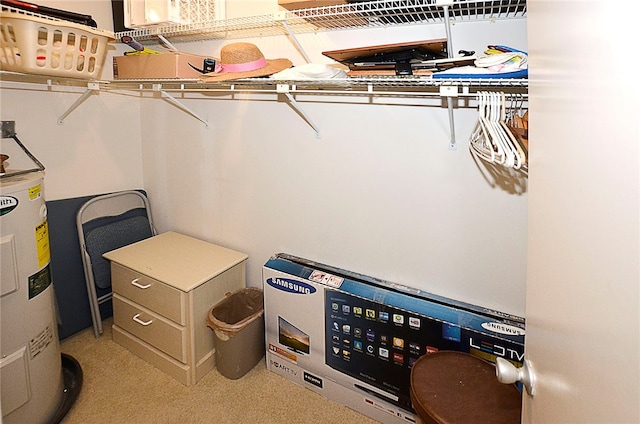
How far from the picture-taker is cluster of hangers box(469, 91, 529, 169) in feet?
3.55

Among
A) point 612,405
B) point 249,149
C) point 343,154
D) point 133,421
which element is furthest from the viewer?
point 249,149

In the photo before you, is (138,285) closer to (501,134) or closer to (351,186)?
(351,186)

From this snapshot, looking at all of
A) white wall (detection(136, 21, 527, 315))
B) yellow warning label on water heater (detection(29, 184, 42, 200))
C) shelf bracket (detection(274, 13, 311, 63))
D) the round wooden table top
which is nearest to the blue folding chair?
white wall (detection(136, 21, 527, 315))

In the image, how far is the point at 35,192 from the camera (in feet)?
5.07

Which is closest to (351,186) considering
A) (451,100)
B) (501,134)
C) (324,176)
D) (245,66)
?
(324,176)

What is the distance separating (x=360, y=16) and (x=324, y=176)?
719 millimetres

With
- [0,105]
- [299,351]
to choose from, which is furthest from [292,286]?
[0,105]

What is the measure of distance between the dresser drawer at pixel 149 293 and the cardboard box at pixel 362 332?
1.38ft

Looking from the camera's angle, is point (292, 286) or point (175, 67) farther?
point (292, 286)

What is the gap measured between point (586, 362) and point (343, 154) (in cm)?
147

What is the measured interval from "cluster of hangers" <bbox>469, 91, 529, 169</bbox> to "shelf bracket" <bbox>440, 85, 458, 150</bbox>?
80 mm

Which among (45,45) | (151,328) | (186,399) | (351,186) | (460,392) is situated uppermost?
(45,45)

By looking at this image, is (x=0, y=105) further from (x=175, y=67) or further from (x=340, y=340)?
(x=340, y=340)

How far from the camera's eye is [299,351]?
1.96 meters
